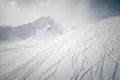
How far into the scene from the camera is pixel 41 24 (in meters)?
21.1

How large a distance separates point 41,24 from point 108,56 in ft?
59.0

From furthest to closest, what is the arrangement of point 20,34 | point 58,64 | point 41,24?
point 41,24
point 20,34
point 58,64

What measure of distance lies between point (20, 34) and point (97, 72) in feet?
56.0

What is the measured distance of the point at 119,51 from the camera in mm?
5598

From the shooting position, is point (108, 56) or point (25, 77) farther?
point (108, 56)

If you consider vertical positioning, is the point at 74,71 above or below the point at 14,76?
below

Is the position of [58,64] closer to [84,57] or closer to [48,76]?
[48,76]

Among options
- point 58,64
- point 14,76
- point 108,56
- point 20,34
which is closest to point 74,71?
point 58,64

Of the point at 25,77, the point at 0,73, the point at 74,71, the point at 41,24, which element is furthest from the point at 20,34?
the point at 74,71

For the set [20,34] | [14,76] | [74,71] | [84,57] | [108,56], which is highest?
[20,34]

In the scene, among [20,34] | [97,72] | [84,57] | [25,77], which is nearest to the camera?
[97,72]

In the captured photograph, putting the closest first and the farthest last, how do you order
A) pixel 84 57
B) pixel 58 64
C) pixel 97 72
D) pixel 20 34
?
pixel 97 72 < pixel 58 64 < pixel 84 57 < pixel 20 34

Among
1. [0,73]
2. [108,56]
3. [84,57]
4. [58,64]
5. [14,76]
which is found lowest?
[108,56]

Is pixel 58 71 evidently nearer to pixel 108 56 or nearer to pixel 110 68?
pixel 110 68
